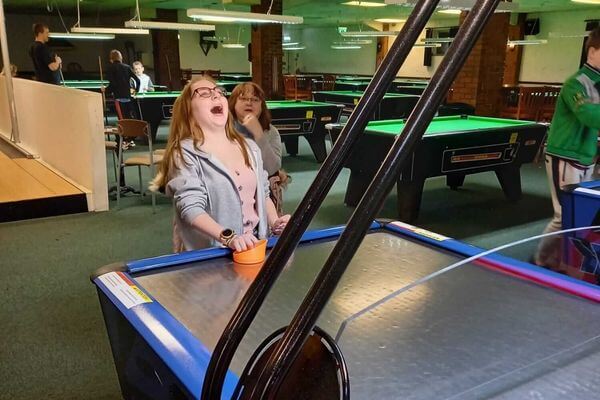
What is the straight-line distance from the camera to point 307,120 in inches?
261

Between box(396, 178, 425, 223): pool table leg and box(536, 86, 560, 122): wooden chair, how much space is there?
5.16 meters

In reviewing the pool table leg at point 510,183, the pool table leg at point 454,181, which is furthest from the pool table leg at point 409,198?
the pool table leg at point 454,181

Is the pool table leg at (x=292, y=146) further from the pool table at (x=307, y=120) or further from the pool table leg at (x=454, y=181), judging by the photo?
the pool table leg at (x=454, y=181)

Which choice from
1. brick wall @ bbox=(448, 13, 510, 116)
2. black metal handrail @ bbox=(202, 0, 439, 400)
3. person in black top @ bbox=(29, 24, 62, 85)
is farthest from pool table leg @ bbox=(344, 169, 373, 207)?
person in black top @ bbox=(29, 24, 62, 85)

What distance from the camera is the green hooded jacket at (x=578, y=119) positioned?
279cm

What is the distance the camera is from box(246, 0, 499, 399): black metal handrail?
0.45 meters

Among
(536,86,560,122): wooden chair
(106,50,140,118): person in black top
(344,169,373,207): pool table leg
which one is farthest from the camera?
(536,86,560,122): wooden chair

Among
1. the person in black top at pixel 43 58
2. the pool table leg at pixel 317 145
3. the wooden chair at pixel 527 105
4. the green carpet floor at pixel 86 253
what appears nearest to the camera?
the green carpet floor at pixel 86 253

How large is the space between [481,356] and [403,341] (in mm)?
170

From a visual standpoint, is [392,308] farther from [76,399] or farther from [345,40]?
[345,40]

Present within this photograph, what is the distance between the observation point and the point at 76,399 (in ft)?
6.75

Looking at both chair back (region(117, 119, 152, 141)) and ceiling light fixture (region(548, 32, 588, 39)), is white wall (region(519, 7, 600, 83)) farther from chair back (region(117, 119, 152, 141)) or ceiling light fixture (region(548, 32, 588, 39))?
chair back (region(117, 119, 152, 141))

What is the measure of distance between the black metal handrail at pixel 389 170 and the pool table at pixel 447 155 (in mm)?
3432

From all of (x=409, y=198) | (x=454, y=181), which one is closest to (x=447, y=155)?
(x=409, y=198)
